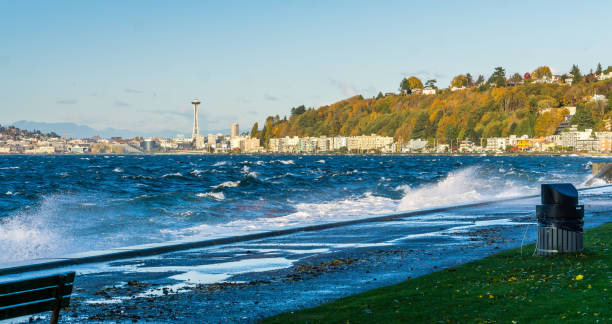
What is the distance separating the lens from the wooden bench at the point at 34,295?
5.68m

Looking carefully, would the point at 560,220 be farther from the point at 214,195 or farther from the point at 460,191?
A: the point at 460,191

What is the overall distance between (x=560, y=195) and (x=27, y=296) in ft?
28.5

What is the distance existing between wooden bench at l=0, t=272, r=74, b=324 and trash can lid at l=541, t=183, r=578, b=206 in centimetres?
818

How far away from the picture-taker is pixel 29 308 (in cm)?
593

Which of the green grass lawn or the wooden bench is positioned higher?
the wooden bench

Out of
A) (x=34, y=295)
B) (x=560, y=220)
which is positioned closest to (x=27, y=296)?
(x=34, y=295)

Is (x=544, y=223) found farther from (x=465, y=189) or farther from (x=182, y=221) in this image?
(x=465, y=189)

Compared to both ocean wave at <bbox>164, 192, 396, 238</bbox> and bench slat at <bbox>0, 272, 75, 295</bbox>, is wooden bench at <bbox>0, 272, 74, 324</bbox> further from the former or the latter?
ocean wave at <bbox>164, 192, 396, 238</bbox>

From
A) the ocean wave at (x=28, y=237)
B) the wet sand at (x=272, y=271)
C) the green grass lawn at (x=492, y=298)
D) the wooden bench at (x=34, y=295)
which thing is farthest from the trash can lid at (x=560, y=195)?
the ocean wave at (x=28, y=237)

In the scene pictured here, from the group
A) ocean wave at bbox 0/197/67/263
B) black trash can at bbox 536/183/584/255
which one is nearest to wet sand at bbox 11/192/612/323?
black trash can at bbox 536/183/584/255

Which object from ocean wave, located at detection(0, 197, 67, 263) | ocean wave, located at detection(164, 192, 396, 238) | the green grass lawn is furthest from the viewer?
ocean wave, located at detection(164, 192, 396, 238)

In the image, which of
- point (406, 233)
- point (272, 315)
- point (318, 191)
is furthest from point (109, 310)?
point (318, 191)

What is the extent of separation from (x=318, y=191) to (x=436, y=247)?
30.9m

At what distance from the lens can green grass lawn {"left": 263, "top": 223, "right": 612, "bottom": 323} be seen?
742 centimetres
